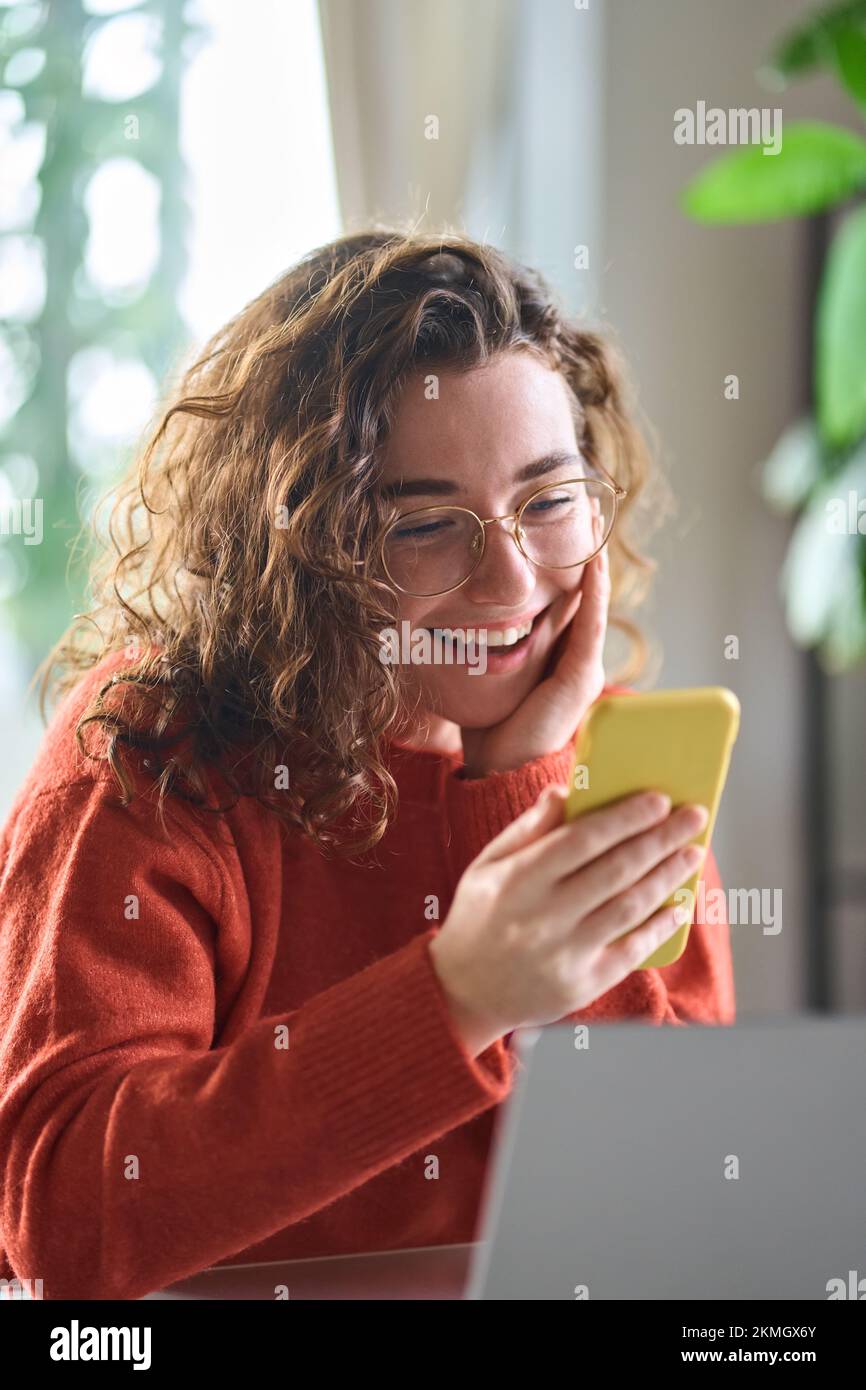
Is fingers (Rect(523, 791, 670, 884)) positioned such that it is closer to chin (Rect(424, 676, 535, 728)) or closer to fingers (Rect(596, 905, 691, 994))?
fingers (Rect(596, 905, 691, 994))

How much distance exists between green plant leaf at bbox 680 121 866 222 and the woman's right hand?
3.52 feet

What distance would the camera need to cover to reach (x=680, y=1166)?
2.06 feet

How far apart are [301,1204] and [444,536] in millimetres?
363

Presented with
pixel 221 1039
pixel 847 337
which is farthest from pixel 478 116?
pixel 221 1039

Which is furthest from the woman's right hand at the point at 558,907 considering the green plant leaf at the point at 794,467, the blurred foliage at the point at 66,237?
the green plant leaf at the point at 794,467

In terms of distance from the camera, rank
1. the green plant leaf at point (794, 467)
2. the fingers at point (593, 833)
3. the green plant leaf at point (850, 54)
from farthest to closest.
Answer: the green plant leaf at point (794, 467), the green plant leaf at point (850, 54), the fingers at point (593, 833)

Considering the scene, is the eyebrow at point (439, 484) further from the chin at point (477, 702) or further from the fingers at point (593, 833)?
the fingers at point (593, 833)

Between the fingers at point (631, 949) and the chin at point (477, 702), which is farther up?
the chin at point (477, 702)

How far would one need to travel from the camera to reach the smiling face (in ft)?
2.26

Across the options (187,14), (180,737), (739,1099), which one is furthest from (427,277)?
(187,14)

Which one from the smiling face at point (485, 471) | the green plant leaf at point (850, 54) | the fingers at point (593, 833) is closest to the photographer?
the fingers at point (593, 833)

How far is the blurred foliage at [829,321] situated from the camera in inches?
52.9

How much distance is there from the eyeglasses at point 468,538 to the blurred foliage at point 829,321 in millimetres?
810

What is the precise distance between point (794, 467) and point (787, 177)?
1.81 feet
